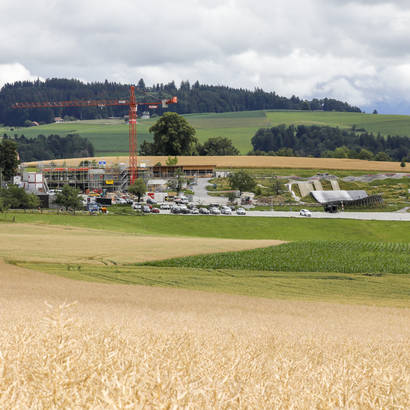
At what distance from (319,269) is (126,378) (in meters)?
34.5

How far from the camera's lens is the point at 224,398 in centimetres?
424

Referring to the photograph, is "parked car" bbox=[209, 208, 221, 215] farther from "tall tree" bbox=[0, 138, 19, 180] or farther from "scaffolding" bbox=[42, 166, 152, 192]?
"scaffolding" bbox=[42, 166, 152, 192]

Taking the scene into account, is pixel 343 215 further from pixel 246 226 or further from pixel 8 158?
pixel 8 158

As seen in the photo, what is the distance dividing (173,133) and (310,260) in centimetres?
15450

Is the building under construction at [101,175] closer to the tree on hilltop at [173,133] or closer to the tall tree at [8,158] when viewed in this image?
the tree on hilltop at [173,133]

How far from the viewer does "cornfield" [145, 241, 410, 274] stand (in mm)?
37844

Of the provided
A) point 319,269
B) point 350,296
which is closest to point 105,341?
point 350,296

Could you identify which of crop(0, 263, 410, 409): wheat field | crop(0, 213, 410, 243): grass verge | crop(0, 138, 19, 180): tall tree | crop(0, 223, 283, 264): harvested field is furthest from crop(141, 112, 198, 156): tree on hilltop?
crop(0, 263, 410, 409): wheat field

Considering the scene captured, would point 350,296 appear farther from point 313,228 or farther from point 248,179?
point 248,179

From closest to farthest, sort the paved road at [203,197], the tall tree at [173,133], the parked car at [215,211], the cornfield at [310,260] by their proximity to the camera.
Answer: the cornfield at [310,260] < the parked car at [215,211] < the paved road at [203,197] < the tall tree at [173,133]

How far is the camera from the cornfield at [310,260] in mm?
37844

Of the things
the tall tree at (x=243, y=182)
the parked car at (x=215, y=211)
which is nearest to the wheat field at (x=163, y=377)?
the parked car at (x=215, y=211)

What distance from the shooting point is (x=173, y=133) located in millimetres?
191000

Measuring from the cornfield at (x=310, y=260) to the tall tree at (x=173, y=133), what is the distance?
5839 inches
